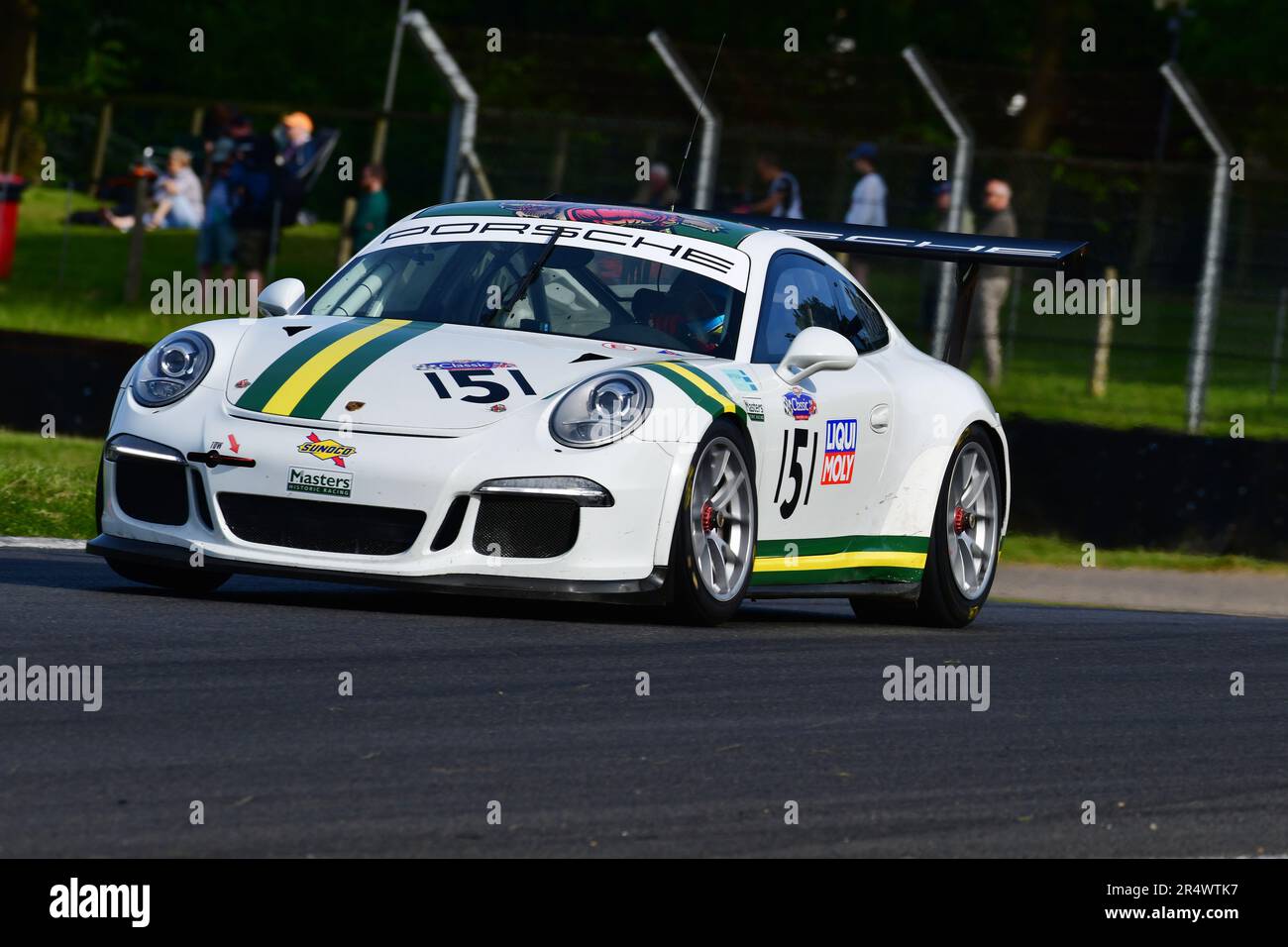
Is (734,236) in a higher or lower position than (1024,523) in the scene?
higher

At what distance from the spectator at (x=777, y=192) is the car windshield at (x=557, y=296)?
941 cm

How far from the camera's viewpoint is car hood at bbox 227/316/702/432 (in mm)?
7570

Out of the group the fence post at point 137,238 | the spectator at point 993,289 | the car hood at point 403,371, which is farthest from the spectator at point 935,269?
the car hood at point 403,371

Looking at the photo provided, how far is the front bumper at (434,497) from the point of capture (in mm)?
7445

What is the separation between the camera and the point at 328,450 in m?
7.48

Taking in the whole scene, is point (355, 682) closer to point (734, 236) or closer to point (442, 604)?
point (442, 604)

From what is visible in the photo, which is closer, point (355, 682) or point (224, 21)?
point (355, 682)

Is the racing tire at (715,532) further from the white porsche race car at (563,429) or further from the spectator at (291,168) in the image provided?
the spectator at (291,168)

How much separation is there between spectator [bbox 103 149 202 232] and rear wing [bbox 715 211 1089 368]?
55.5 feet

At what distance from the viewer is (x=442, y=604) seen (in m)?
8.36

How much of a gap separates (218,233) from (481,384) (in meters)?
14.5

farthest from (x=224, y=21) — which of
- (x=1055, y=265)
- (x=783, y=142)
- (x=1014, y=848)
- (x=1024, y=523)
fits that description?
(x=1014, y=848)
